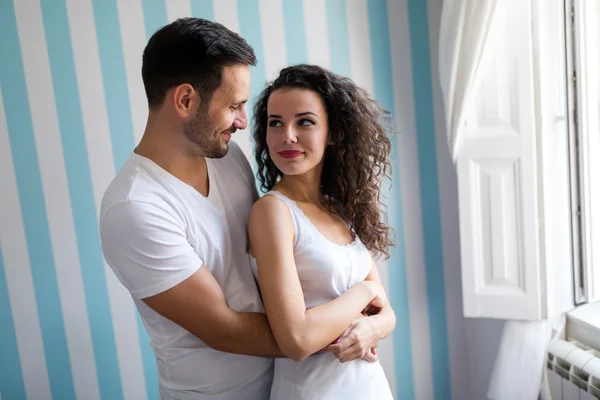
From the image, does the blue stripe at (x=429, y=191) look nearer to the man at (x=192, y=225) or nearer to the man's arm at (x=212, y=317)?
the man at (x=192, y=225)

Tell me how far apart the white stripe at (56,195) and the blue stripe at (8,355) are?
0.59 feet

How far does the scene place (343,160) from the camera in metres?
1.38

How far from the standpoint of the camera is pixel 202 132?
1244 millimetres

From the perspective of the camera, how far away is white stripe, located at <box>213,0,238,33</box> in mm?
2039

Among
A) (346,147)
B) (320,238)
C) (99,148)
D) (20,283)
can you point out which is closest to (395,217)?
(346,147)

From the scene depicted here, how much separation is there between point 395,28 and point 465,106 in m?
0.53

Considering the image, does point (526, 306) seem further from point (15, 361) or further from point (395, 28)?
point (15, 361)

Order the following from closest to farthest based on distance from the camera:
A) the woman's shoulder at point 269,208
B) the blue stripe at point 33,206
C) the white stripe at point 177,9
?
the woman's shoulder at point 269,208 → the blue stripe at point 33,206 → the white stripe at point 177,9

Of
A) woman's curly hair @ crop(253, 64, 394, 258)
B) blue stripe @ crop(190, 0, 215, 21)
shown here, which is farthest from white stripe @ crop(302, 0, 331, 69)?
woman's curly hair @ crop(253, 64, 394, 258)

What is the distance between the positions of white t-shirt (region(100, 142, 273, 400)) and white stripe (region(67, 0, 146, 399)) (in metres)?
0.73

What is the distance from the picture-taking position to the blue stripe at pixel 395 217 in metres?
2.18

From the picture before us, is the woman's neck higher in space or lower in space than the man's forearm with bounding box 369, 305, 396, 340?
higher

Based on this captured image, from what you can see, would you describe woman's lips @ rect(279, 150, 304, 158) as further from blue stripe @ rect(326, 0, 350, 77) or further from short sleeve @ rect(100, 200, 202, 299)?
blue stripe @ rect(326, 0, 350, 77)

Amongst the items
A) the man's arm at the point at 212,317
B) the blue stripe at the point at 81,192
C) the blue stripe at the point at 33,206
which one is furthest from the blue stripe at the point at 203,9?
the man's arm at the point at 212,317
